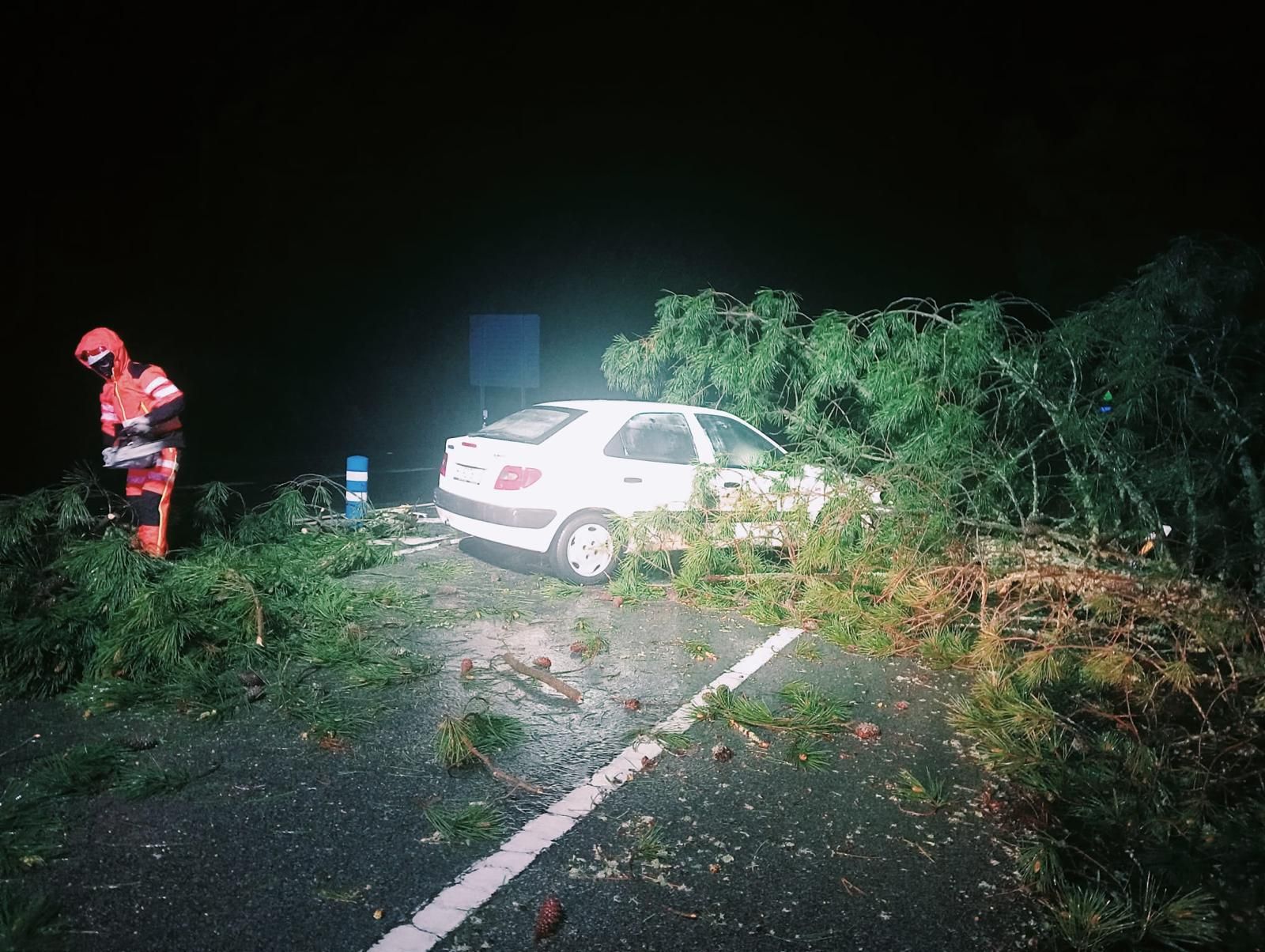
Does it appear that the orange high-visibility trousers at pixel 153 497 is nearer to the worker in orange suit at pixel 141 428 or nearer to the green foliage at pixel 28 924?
the worker in orange suit at pixel 141 428

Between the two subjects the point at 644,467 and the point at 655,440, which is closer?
the point at 644,467

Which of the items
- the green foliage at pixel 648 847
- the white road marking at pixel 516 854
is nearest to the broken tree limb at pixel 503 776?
the white road marking at pixel 516 854

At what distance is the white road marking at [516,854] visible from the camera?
118 inches

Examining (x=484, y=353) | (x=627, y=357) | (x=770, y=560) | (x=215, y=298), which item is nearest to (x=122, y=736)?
(x=770, y=560)

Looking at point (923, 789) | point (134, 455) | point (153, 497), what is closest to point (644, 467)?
point (153, 497)

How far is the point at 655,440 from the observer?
7766 mm

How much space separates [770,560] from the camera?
7484 mm

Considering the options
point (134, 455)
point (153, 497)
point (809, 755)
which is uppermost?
point (134, 455)

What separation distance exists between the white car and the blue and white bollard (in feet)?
4.98

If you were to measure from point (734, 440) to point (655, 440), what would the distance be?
2.61 ft

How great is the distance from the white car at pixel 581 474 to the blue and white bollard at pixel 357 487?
1.52 meters

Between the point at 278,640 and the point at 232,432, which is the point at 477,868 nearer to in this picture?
the point at 278,640

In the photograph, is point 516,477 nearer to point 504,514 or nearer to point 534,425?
point 504,514

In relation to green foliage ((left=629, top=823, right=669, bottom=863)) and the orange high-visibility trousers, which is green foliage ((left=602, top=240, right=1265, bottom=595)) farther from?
the orange high-visibility trousers
